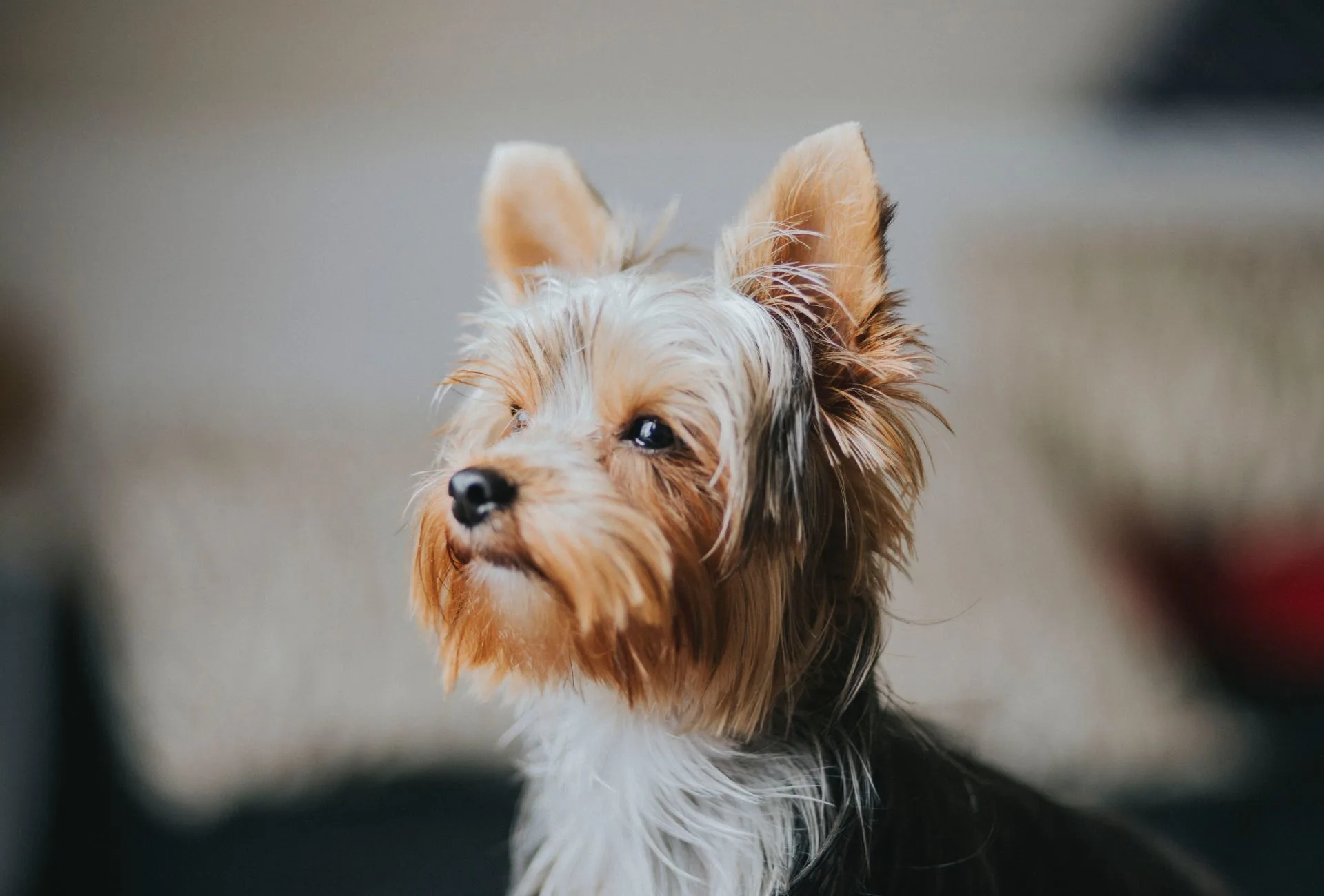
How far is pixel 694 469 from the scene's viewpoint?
0.56m

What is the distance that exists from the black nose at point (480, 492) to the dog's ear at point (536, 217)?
0.55 ft

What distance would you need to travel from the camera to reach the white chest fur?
61cm

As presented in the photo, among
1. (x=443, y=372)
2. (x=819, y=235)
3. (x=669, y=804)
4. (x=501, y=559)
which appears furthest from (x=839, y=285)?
(x=443, y=372)

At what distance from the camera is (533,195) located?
604 mm

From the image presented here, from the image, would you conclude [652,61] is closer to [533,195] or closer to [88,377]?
[533,195]

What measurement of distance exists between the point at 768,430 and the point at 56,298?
46.6 inches

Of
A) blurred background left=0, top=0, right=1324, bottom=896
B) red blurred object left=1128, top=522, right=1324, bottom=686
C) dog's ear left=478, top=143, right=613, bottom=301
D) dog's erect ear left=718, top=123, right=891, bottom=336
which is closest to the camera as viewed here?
dog's erect ear left=718, top=123, right=891, bottom=336

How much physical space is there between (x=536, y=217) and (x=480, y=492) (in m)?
0.20

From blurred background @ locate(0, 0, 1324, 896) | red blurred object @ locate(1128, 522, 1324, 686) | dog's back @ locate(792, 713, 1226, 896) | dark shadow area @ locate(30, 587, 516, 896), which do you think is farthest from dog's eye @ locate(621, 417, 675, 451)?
red blurred object @ locate(1128, 522, 1324, 686)

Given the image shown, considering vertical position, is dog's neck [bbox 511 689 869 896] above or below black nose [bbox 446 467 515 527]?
below

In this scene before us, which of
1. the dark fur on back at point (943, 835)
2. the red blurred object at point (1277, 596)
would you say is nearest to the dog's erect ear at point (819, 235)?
the dark fur on back at point (943, 835)

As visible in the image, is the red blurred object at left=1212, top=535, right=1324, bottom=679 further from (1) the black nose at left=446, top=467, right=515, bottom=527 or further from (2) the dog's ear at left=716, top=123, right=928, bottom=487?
(1) the black nose at left=446, top=467, right=515, bottom=527

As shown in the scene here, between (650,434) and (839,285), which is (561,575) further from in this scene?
(839,285)

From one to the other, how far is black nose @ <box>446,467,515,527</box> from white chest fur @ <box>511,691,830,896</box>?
0.16 m
